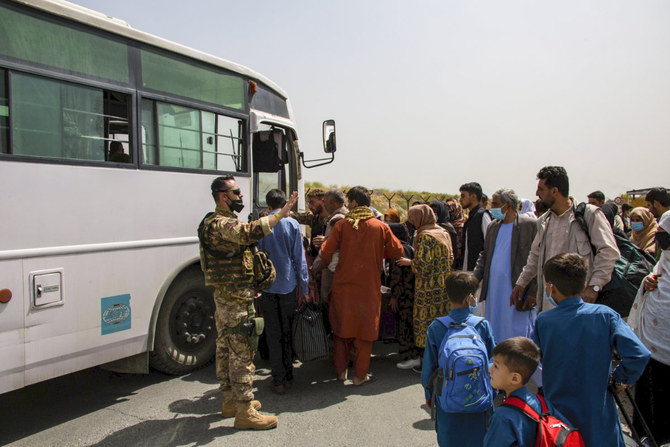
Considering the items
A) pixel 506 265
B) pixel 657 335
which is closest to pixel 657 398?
pixel 657 335

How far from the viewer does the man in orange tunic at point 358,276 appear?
15.6 ft

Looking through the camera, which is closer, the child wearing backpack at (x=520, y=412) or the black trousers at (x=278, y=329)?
the child wearing backpack at (x=520, y=412)

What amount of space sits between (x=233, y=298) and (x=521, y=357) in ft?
7.80

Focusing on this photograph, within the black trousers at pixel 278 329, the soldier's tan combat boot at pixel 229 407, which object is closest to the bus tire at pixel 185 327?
the black trousers at pixel 278 329

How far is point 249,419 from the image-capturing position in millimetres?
3773

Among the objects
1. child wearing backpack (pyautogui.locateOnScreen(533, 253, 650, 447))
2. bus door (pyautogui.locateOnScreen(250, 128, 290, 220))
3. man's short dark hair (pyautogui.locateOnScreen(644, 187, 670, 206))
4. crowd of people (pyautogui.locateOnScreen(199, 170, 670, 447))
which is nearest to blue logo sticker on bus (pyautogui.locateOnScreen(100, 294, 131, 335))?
crowd of people (pyautogui.locateOnScreen(199, 170, 670, 447))

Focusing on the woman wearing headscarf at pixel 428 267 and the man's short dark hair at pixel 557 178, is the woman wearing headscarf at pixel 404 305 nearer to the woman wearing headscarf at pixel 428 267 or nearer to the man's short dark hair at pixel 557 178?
the woman wearing headscarf at pixel 428 267

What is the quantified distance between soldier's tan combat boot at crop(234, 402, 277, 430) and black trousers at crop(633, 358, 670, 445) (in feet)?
8.95

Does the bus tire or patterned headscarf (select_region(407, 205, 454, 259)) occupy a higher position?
patterned headscarf (select_region(407, 205, 454, 259))

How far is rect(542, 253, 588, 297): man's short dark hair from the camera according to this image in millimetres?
2510

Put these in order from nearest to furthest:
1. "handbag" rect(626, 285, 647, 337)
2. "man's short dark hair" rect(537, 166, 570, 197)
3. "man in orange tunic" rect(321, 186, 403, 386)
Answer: "handbag" rect(626, 285, 647, 337), "man's short dark hair" rect(537, 166, 570, 197), "man in orange tunic" rect(321, 186, 403, 386)

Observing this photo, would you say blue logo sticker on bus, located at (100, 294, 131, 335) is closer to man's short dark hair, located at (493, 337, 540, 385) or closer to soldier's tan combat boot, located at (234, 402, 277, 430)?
soldier's tan combat boot, located at (234, 402, 277, 430)

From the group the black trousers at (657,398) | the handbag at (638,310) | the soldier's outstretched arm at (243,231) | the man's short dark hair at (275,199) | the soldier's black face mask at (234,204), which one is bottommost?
the black trousers at (657,398)

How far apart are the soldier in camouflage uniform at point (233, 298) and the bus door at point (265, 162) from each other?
6.23 feet
